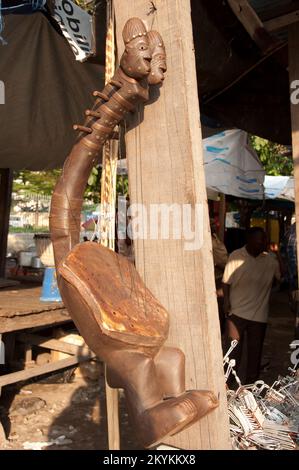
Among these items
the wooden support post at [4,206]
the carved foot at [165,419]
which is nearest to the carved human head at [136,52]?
the carved foot at [165,419]

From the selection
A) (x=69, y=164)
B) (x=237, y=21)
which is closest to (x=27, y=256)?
(x=237, y=21)

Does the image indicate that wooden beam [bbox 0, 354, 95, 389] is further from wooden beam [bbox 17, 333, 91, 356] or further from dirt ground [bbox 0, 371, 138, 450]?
dirt ground [bbox 0, 371, 138, 450]

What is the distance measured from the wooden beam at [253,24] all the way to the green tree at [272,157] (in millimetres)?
7592

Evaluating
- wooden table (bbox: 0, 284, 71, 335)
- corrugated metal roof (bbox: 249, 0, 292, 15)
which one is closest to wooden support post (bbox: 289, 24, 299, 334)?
corrugated metal roof (bbox: 249, 0, 292, 15)

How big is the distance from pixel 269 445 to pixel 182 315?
0.82 m

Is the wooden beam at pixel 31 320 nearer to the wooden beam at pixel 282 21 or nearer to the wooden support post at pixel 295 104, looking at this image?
the wooden support post at pixel 295 104

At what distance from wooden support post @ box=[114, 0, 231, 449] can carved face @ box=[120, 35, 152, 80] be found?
0.10 meters

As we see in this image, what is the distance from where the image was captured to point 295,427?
1.80 metres

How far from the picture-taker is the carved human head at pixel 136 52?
122cm

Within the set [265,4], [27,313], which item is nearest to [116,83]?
[265,4]

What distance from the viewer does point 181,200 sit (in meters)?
1.26

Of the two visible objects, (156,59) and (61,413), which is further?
(61,413)

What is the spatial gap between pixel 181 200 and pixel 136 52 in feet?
1.51

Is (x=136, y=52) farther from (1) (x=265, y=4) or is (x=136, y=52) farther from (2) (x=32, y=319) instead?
(2) (x=32, y=319)
